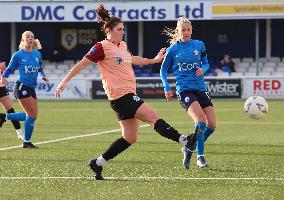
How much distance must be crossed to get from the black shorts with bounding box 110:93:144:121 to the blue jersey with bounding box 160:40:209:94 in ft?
6.04

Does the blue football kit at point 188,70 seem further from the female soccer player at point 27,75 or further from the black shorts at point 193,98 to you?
the female soccer player at point 27,75

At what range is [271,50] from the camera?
46406 mm

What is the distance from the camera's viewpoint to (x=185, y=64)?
39.7ft

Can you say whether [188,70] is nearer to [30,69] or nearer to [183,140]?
[183,140]

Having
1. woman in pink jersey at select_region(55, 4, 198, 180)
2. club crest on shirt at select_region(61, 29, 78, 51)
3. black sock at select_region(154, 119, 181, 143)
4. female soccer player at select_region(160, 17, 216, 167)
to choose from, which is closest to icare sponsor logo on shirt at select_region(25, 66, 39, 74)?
female soccer player at select_region(160, 17, 216, 167)

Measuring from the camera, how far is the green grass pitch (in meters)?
9.27

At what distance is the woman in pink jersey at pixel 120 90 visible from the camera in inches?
403

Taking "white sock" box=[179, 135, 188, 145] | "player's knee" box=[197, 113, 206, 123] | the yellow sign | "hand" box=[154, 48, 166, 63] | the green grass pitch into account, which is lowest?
the green grass pitch

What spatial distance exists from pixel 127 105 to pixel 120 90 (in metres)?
0.23

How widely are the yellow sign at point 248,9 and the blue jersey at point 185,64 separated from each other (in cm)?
2993

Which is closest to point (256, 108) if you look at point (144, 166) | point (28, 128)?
point (144, 166)

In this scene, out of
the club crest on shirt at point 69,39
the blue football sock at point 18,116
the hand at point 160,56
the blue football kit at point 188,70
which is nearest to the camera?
the hand at point 160,56

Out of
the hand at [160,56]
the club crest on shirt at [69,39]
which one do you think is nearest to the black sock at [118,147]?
the hand at [160,56]

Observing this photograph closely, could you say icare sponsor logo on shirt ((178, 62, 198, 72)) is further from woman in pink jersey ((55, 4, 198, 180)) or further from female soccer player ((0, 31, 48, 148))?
female soccer player ((0, 31, 48, 148))
